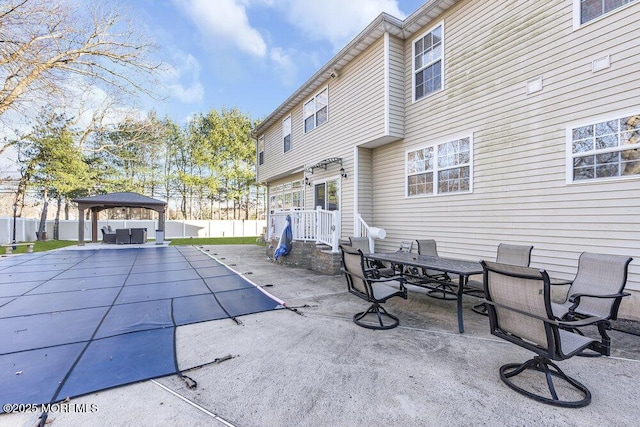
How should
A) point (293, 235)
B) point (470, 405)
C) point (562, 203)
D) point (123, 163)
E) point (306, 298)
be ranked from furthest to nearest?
point (123, 163)
point (293, 235)
point (306, 298)
point (562, 203)
point (470, 405)

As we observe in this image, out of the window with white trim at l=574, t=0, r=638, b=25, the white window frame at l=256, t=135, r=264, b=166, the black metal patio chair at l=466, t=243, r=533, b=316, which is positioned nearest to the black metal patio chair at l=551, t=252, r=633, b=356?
the black metal patio chair at l=466, t=243, r=533, b=316

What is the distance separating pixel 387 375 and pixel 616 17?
5737 millimetres

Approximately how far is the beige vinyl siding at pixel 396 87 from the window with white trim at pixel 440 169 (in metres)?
0.74

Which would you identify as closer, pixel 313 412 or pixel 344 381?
pixel 313 412

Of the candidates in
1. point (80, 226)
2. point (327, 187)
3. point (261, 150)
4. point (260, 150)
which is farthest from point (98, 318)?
point (80, 226)

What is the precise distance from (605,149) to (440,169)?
273 cm

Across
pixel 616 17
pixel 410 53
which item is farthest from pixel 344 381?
pixel 410 53

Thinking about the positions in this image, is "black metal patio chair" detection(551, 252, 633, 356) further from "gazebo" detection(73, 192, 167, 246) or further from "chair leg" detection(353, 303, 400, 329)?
"gazebo" detection(73, 192, 167, 246)

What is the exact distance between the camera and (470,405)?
2221mm

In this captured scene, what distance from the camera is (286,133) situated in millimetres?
12273

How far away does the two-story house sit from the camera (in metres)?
4.12

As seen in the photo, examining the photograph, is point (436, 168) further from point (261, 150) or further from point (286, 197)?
point (261, 150)

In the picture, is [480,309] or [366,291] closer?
[366,291]

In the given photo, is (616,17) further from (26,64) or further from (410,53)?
(26,64)
